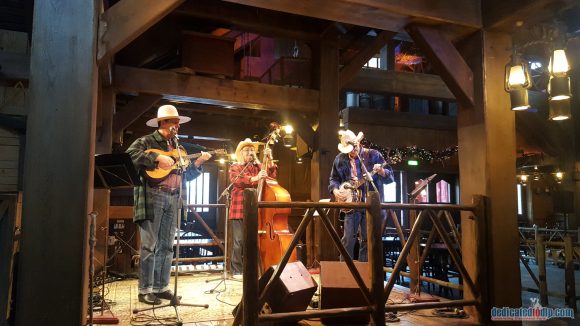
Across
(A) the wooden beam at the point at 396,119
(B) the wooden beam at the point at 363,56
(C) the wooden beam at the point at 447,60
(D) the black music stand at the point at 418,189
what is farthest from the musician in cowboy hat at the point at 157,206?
(A) the wooden beam at the point at 396,119

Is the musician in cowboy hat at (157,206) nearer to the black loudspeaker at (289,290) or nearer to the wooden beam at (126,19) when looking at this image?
the wooden beam at (126,19)

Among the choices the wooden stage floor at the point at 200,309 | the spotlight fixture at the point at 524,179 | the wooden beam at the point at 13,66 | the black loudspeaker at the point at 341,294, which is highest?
the wooden beam at the point at 13,66

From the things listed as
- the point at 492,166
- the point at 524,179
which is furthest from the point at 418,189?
the point at 524,179

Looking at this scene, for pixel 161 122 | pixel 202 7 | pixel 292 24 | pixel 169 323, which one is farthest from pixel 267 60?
pixel 169 323

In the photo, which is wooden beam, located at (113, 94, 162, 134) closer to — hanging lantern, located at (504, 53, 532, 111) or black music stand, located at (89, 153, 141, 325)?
black music stand, located at (89, 153, 141, 325)

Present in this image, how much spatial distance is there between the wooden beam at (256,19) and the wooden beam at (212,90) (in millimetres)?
944

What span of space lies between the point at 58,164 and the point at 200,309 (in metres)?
2.16

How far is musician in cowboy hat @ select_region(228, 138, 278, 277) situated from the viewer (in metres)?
5.89

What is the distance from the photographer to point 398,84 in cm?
933

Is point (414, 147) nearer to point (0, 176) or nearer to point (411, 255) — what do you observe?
point (411, 255)

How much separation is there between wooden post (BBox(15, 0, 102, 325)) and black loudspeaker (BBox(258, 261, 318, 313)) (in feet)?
4.75

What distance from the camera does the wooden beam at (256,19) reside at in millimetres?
6875


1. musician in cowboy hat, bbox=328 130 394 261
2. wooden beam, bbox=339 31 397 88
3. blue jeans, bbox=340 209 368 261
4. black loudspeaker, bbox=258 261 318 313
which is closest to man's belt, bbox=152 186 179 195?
black loudspeaker, bbox=258 261 318 313

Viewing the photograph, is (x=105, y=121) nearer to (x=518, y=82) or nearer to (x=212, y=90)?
(x=212, y=90)
